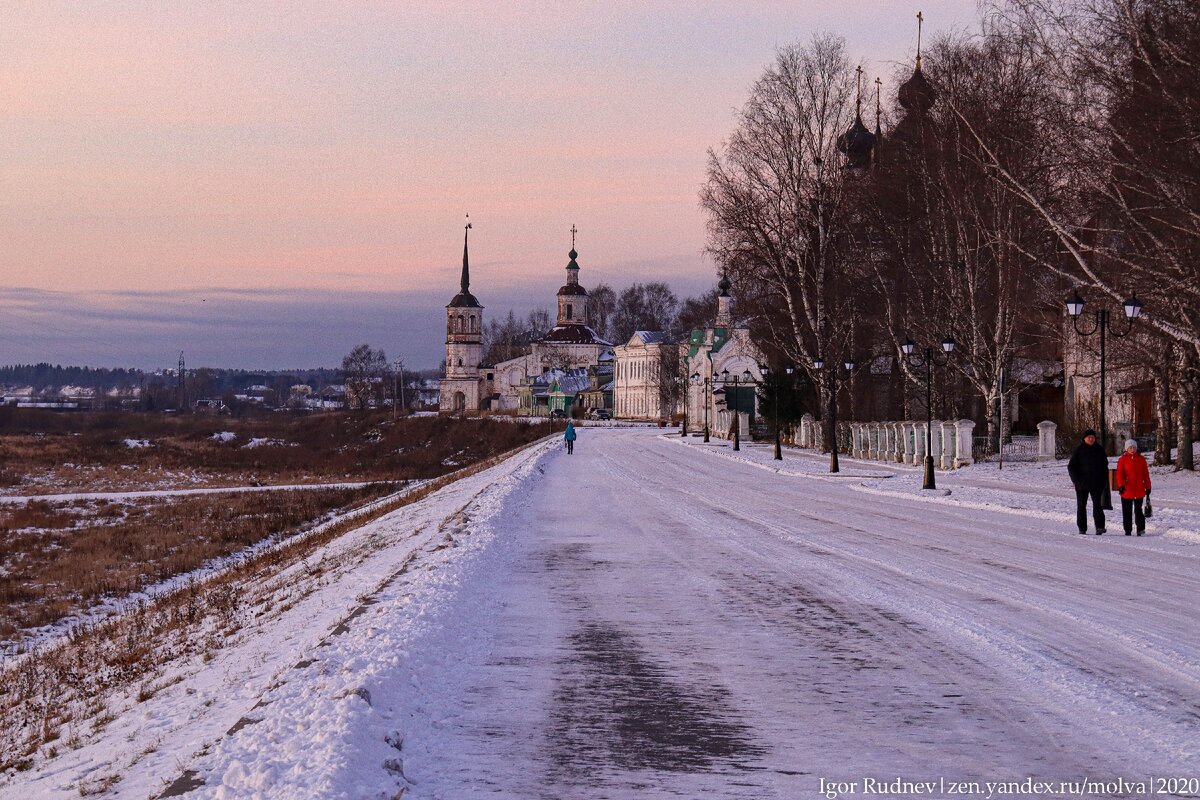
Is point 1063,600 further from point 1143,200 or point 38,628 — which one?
point 1143,200

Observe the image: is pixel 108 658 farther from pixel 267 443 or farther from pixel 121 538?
pixel 267 443

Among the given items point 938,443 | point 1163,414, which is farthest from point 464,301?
point 1163,414

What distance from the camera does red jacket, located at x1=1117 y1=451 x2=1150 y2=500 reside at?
18.2m

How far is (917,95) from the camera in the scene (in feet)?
149

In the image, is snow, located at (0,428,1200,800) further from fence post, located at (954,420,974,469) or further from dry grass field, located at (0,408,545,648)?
fence post, located at (954,420,974,469)

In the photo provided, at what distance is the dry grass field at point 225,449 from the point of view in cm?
6238

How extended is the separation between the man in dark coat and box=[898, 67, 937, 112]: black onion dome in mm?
27097

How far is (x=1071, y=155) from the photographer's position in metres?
26.9

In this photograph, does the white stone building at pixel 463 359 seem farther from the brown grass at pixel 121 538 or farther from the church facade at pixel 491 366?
the brown grass at pixel 121 538

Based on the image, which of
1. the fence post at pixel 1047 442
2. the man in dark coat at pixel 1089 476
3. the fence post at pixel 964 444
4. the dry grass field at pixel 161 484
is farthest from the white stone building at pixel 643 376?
the man in dark coat at pixel 1089 476

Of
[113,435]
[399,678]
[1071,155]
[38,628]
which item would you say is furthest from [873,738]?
[113,435]

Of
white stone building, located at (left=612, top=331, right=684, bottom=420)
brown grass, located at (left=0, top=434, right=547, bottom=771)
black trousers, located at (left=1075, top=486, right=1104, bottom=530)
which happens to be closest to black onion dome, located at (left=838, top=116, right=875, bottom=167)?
black trousers, located at (left=1075, top=486, right=1104, bottom=530)

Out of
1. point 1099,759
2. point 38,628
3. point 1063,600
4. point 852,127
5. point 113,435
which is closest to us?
point 1099,759

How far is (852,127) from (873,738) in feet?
139
